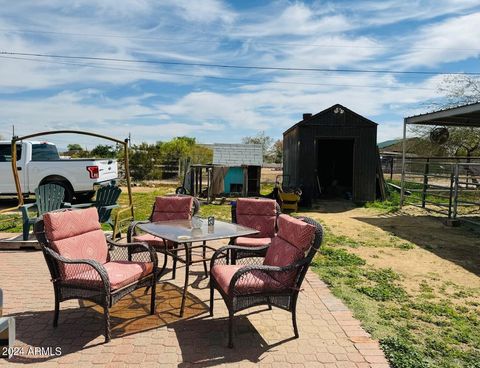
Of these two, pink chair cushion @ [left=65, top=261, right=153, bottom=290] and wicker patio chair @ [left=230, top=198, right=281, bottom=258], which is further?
wicker patio chair @ [left=230, top=198, right=281, bottom=258]

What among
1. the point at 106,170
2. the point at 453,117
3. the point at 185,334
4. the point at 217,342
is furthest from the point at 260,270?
the point at 453,117

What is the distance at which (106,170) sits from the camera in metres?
10.1

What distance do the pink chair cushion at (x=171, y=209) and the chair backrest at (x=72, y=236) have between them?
54.3 inches

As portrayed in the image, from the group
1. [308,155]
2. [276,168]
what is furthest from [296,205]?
[276,168]

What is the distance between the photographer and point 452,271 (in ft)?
16.3

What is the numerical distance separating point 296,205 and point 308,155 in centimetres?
225

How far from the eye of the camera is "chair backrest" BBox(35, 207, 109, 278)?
10.2 feet

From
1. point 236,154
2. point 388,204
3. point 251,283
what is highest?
point 236,154

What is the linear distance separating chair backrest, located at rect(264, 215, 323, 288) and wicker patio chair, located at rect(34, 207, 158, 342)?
1240 mm

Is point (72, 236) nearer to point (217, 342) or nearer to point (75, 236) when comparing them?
point (75, 236)

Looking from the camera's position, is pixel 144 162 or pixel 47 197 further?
pixel 144 162

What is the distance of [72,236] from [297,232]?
205cm

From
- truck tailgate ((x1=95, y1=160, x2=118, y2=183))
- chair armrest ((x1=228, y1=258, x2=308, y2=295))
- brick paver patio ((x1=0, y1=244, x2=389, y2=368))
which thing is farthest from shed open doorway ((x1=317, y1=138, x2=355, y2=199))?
chair armrest ((x1=228, y1=258, x2=308, y2=295))

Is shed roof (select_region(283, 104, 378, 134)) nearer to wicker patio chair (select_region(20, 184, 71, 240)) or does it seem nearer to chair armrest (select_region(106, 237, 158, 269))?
wicker patio chair (select_region(20, 184, 71, 240))
